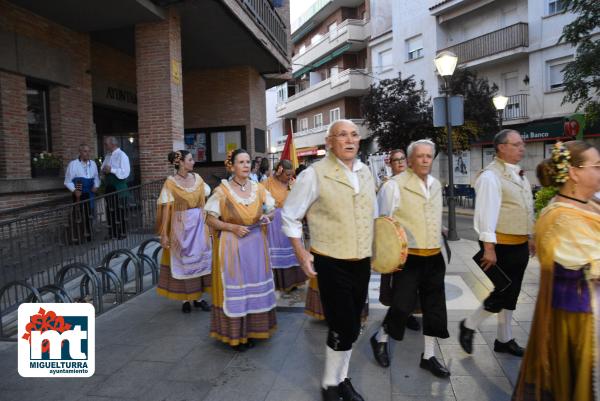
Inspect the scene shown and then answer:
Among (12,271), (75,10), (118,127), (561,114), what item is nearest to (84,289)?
(12,271)

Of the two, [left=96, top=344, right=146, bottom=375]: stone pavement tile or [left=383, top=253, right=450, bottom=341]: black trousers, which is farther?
[left=96, top=344, right=146, bottom=375]: stone pavement tile

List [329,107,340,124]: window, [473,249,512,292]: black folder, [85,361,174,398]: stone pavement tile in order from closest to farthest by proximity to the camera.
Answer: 1. [85,361,174,398]: stone pavement tile
2. [473,249,512,292]: black folder
3. [329,107,340,124]: window

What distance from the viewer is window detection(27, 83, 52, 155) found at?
9.95 m

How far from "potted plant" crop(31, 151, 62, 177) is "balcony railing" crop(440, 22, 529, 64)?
19.9m

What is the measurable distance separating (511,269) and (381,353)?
4.19 ft

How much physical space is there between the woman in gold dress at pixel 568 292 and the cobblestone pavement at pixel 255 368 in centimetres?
91

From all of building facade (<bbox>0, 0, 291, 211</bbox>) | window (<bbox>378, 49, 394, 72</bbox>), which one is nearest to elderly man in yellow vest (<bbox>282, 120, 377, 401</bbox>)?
building facade (<bbox>0, 0, 291, 211</bbox>)

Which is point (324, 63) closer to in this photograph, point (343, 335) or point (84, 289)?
point (84, 289)

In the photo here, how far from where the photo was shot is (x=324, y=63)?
3712 centimetres

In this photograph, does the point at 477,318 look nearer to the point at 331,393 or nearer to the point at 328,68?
the point at 331,393

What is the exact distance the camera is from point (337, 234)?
10.9 ft

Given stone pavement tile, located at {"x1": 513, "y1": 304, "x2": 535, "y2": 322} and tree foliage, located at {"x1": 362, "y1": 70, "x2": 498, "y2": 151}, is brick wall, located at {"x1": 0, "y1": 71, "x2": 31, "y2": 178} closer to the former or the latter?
stone pavement tile, located at {"x1": 513, "y1": 304, "x2": 535, "y2": 322}

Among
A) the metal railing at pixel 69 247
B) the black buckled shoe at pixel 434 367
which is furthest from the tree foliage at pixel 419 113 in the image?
the black buckled shoe at pixel 434 367

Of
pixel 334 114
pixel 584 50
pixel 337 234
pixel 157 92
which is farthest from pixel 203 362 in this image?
pixel 334 114
